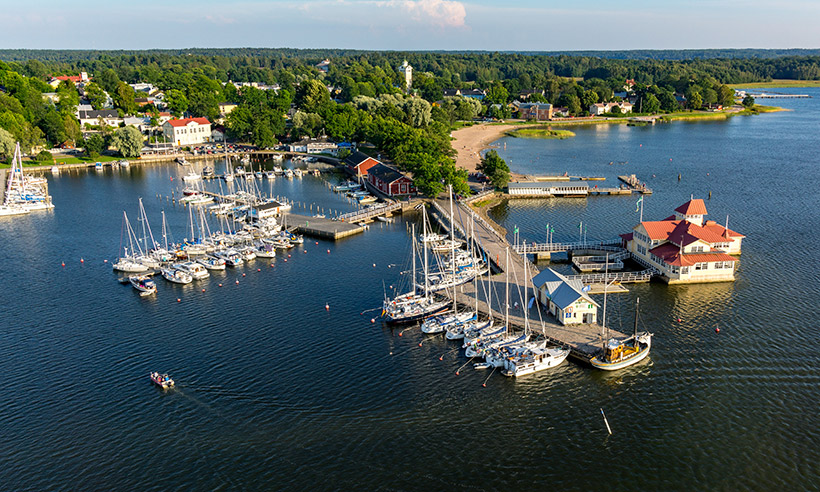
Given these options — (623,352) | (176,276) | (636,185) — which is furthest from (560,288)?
(636,185)

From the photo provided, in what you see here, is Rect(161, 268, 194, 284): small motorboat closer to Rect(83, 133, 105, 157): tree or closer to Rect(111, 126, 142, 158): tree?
Rect(111, 126, 142, 158): tree

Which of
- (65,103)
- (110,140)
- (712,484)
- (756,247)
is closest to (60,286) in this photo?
(712,484)

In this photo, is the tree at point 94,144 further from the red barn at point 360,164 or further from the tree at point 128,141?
the red barn at point 360,164

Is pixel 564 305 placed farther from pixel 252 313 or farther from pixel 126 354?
pixel 126 354

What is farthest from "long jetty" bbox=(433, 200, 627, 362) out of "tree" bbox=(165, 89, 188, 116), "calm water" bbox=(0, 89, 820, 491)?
"tree" bbox=(165, 89, 188, 116)

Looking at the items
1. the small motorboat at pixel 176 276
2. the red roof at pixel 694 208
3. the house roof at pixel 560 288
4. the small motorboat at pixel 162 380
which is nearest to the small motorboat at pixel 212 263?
the small motorboat at pixel 176 276

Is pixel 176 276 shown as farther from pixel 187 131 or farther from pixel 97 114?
pixel 97 114
